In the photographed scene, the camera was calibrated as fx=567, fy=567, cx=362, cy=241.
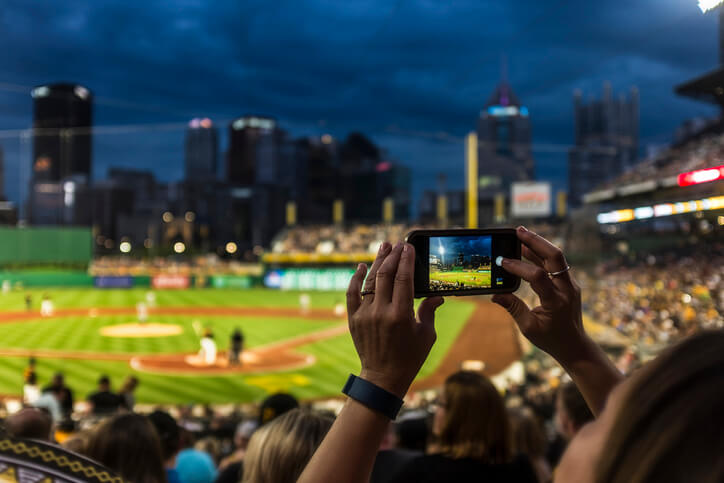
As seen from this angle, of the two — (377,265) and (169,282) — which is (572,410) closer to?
(377,265)

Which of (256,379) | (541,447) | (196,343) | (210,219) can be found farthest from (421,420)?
(210,219)

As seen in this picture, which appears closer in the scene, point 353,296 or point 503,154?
point 353,296

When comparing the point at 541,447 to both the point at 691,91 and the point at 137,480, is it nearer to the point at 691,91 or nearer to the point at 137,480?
the point at 137,480

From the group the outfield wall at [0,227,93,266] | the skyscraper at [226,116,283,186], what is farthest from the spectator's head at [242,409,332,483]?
the skyscraper at [226,116,283,186]

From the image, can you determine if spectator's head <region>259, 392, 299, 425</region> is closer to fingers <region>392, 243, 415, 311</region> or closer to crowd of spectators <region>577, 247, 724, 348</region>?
fingers <region>392, 243, 415, 311</region>

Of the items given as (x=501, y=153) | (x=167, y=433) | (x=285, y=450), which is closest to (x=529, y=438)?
(x=167, y=433)
